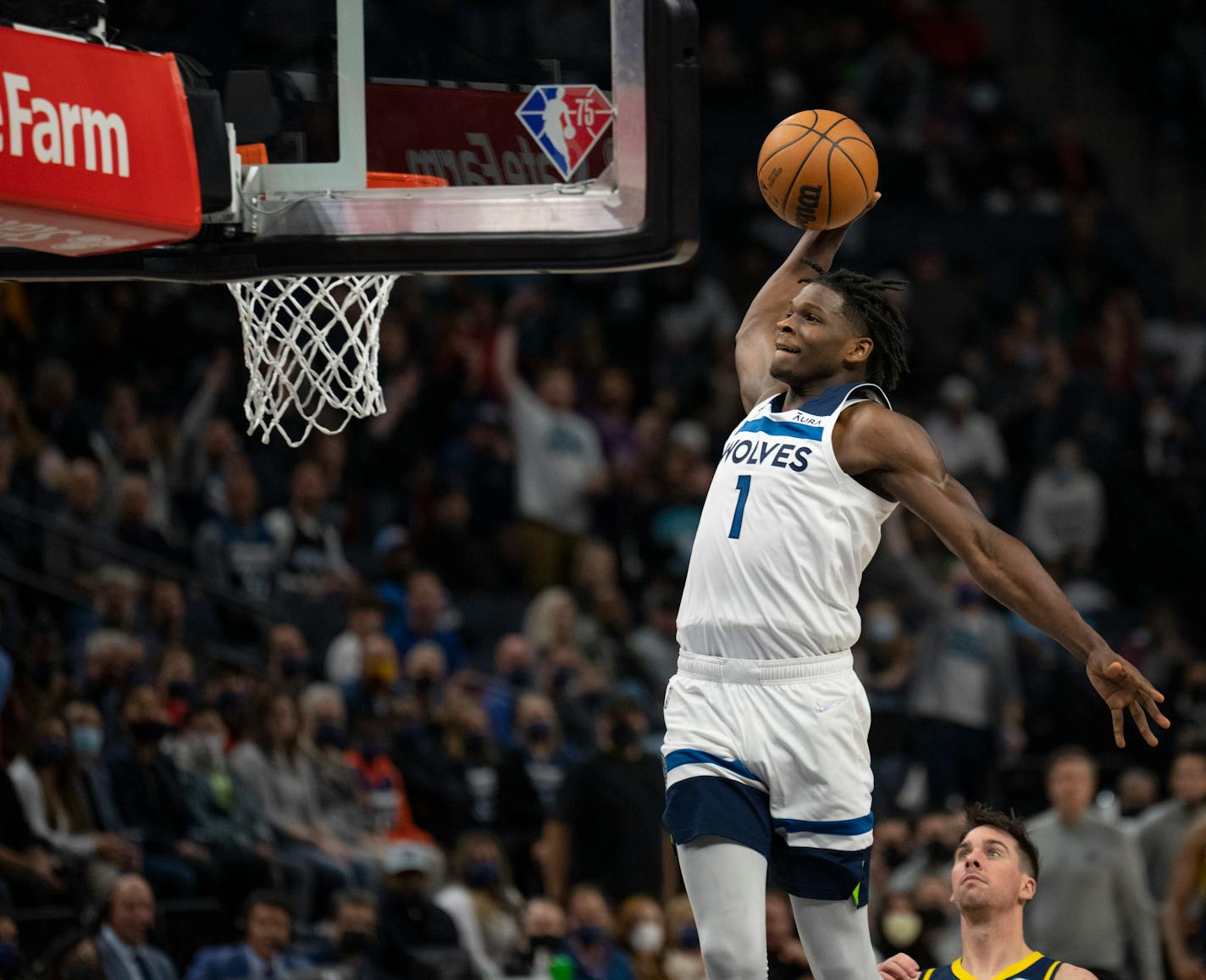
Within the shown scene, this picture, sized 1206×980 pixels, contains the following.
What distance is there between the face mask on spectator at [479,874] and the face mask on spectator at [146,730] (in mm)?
1617

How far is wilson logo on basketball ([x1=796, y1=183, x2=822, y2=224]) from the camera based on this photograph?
223 inches

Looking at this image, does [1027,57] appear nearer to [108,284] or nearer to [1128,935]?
[108,284]

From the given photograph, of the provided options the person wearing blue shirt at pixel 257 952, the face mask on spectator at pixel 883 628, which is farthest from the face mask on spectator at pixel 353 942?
the face mask on spectator at pixel 883 628

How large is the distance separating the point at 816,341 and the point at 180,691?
224 inches

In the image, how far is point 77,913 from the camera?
869 cm

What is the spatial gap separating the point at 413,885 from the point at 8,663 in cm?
206

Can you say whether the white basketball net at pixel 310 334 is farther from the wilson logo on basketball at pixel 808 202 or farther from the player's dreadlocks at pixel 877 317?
the player's dreadlocks at pixel 877 317

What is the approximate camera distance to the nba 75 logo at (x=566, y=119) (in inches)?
217

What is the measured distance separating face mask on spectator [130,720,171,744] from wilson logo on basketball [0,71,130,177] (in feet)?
15.7

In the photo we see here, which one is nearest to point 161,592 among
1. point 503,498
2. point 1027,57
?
point 503,498

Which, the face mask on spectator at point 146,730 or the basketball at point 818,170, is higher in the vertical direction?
the basketball at point 818,170

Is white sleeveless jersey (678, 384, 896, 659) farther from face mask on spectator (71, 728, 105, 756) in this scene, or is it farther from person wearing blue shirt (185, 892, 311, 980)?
face mask on spectator (71, 728, 105, 756)

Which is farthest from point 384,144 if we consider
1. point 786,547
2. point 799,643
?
point 799,643

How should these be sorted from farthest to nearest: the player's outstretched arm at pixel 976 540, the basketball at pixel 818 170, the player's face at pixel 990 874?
the player's face at pixel 990 874, the basketball at pixel 818 170, the player's outstretched arm at pixel 976 540
